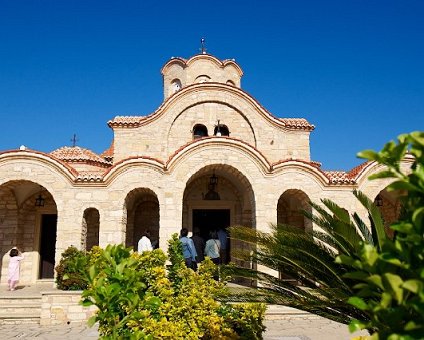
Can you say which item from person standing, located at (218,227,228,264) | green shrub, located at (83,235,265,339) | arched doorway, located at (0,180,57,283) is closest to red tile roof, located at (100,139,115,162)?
arched doorway, located at (0,180,57,283)

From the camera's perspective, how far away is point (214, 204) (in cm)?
1294

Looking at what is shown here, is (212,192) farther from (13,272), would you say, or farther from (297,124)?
(13,272)

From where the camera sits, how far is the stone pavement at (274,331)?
7289 millimetres

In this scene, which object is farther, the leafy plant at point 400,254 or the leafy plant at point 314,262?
the leafy plant at point 314,262

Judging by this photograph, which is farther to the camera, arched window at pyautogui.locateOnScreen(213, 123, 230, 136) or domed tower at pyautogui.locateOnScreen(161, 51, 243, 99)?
domed tower at pyautogui.locateOnScreen(161, 51, 243, 99)

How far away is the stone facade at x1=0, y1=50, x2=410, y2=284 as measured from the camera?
10938mm

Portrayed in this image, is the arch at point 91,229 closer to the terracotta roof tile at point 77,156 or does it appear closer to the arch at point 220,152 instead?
the terracotta roof tile at point 77,156

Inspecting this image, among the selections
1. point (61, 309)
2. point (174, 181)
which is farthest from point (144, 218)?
point (61, 309)

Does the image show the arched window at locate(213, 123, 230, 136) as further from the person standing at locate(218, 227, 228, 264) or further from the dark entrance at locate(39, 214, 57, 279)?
the dark entrance at locate(39, 214, 57, 279)

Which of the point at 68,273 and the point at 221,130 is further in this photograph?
the point at 221,130

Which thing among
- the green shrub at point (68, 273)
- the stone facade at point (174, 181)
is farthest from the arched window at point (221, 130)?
the green shrub at point (68, 273)

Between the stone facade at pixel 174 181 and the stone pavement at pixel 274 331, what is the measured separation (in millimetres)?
2869

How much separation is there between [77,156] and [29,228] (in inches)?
117

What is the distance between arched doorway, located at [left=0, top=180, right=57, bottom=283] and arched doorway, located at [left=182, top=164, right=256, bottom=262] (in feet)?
15.3
